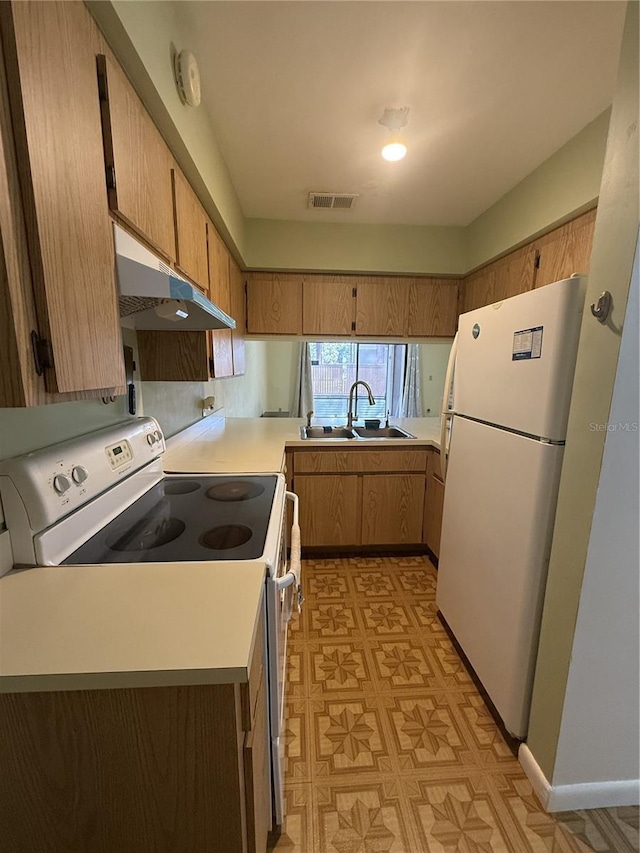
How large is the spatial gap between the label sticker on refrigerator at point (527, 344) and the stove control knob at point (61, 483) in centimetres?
146

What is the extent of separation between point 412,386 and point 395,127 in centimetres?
443

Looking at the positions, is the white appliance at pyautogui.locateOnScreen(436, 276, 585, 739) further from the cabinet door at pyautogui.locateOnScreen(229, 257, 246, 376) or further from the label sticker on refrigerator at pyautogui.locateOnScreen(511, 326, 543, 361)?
the cabinet door at pyautogui.locateOnScreen(229, 257, 246, 376)

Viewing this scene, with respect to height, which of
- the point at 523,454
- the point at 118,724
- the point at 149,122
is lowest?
the point at 118,724

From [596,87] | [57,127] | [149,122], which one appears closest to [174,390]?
[149,122]

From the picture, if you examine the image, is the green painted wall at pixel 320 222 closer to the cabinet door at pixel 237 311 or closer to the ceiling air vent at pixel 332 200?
the cabinet door at pixel 237 311

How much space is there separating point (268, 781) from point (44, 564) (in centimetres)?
86

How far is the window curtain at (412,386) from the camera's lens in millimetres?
5738

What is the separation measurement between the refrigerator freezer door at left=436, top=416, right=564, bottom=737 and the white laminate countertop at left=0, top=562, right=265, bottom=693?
97 centimetres

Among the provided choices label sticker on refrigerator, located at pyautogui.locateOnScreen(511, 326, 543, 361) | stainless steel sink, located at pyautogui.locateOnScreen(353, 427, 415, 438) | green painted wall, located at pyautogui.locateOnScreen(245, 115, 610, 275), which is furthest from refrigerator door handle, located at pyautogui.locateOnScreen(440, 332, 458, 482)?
green painted wall, located at pyautogui.locateOnScreen(245, 115, 610, 275)

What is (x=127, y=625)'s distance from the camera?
0.65m

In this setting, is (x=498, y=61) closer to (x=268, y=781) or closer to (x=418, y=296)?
(x=418, y=296)

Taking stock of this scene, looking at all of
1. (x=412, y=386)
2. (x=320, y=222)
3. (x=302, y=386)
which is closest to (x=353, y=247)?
(x=320, y=222)

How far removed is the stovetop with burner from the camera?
35.7 inches

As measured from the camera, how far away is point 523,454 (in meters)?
1.26
